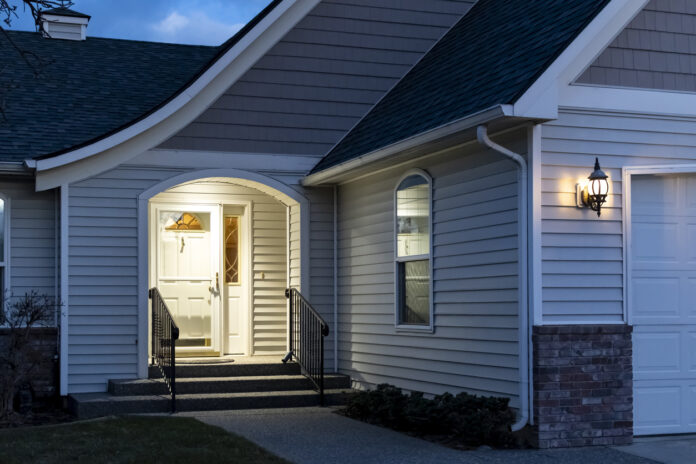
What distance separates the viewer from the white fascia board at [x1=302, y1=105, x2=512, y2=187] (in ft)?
26.9

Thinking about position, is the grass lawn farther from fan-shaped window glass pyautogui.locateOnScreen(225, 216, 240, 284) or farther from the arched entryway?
fan-shaped window glass pyautogui.locateOnScreen(225, 216, 240, 284)

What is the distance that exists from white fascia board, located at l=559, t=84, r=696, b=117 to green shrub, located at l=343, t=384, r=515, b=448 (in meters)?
2.76

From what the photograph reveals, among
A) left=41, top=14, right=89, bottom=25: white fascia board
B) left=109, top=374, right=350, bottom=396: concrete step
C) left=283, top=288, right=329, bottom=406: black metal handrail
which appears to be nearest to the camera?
left=109, top=374, right=350, bottom=396: concrete step

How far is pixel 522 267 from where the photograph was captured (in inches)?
334

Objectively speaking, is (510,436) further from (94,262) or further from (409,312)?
(94,262)

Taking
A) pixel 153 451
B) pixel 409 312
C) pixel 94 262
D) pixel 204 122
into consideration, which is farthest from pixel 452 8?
pixel 153 451

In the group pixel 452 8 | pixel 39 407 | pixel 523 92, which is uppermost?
pixel 452 8

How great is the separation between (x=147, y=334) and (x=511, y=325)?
16.2 feet

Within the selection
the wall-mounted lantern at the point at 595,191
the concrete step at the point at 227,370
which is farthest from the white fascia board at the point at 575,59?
the concrete step at the point at 227,370

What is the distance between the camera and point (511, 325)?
8688 mm

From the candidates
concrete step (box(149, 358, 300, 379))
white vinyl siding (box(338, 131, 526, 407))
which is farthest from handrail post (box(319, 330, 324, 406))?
concrete step (box(149, 358, 300, 379))

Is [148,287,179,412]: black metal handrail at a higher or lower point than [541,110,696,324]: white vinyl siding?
lower

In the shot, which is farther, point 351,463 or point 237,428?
point 237,428

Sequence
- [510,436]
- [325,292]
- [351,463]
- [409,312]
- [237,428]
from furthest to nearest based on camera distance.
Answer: [325,292] < [409,312] < [237,428] < [510,436] < [351,463]
